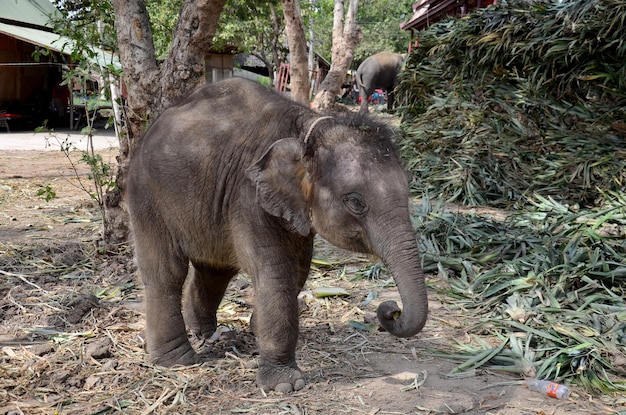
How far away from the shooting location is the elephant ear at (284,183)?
3420 mm

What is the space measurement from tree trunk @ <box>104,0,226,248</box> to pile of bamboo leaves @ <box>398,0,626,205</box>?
12.7ft

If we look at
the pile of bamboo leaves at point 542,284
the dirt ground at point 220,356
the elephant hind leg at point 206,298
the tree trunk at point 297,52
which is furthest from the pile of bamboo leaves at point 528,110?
the elephant hind leg at point 206,298

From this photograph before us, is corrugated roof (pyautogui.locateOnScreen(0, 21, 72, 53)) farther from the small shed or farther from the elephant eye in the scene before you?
the elephant eye

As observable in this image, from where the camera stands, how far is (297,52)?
11695 mm

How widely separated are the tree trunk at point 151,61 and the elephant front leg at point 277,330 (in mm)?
2738

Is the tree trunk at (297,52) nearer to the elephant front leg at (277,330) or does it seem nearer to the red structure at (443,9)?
the red structure at (443,9)

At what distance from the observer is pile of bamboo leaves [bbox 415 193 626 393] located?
402cm

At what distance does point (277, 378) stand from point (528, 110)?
7.08 meters

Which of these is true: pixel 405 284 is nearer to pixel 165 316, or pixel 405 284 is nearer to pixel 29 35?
pixel 165 316

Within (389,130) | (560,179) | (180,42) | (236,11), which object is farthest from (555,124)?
(236,11)

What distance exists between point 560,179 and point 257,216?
5781 millimetres

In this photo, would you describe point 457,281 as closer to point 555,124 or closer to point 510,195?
point 510,195

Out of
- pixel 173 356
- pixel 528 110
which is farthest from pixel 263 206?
pixel 528 110

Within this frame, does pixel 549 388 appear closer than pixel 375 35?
Yes
